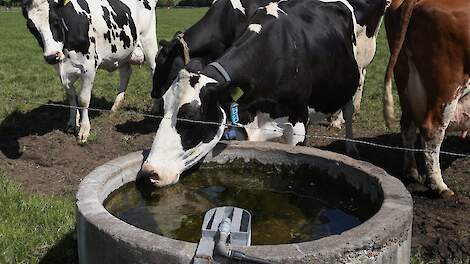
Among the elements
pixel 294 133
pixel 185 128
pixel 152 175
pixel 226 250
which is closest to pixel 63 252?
pixel 152 175

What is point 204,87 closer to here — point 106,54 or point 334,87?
point 334,87

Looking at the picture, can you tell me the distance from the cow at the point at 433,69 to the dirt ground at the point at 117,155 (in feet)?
1.49

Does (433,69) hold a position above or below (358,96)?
above

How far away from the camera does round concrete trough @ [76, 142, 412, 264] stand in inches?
86.9

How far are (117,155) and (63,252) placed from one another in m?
2.50

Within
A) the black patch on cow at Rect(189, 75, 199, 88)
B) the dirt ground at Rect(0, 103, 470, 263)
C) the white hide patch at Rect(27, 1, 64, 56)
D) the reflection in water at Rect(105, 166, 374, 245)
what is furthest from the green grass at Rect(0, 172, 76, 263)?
the white hide patch at Rect(27, 1, 64, 56)

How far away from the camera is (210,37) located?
6453 mm

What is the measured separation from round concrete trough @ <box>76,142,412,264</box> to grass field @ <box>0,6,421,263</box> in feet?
3.52

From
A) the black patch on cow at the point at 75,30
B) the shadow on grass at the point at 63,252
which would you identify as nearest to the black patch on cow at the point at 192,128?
the shadow on grass at the point at 63,252

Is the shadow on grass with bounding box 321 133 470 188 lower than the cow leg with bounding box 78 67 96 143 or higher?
higher

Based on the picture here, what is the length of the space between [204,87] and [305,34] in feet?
4.90

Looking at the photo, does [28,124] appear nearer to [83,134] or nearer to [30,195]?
[83,134]

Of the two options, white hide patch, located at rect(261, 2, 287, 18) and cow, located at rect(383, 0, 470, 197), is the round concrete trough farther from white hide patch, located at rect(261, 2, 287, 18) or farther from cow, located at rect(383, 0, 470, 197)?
white hide patch, located at rect(261, 2, 287, 18)

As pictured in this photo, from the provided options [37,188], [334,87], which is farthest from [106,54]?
[334,87]
